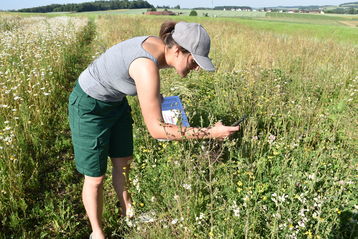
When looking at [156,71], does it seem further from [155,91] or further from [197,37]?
[197,37]

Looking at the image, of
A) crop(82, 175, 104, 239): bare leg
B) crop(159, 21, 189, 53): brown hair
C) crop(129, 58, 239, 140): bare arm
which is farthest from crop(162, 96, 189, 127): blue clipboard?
crop(82, 175, 104, 239): bare leg

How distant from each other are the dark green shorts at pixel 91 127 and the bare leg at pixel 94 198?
0.29ft

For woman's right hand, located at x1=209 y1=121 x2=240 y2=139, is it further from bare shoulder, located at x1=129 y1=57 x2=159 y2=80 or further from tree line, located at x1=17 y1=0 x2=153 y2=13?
tree line, located at x1=17 y1=0 x2=153 y2=13

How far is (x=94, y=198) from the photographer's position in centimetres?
214

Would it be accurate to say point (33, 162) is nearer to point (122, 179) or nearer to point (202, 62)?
point (122, 179)

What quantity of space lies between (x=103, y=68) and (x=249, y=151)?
1795 millimetres

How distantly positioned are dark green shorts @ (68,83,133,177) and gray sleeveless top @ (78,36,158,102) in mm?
67

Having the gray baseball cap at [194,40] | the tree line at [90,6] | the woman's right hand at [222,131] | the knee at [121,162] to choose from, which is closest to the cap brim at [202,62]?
the gray baseball cap at [194,40]

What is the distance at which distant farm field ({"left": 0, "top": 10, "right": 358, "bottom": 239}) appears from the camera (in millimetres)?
1958

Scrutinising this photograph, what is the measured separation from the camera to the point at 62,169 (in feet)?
10.9

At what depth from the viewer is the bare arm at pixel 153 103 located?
1.57m

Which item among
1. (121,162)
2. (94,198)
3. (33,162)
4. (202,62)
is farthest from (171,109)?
(33,162)

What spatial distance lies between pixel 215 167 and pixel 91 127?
4.24 feet

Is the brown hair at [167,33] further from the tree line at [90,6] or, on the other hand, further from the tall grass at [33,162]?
the tree line at [90,6]
